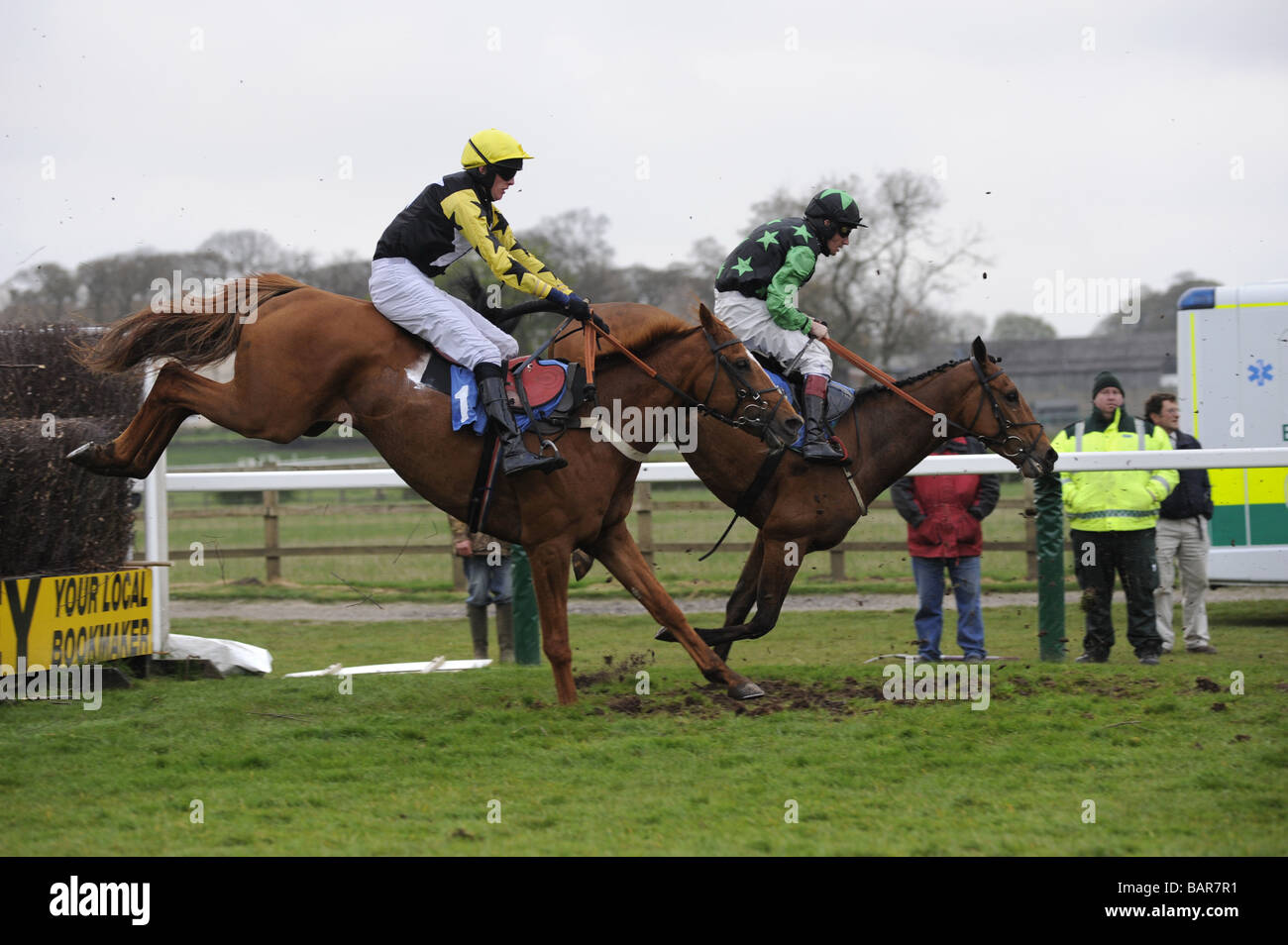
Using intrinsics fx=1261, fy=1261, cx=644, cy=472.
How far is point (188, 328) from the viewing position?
621 cm

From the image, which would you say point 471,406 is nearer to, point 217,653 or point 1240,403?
point 217,653

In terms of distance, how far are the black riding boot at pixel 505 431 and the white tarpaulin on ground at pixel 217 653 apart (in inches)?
109

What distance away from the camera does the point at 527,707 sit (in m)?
6.38

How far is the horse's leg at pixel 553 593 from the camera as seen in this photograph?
20.3ft

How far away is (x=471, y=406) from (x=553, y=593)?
101cm

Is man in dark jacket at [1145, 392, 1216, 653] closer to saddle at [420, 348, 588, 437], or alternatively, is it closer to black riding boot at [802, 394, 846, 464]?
black riding boot at [802, 394, 846, 464]

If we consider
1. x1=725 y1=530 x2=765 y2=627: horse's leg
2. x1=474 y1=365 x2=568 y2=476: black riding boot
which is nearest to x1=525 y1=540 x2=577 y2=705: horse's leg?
x1=474 y1=365 x2=568 y2=476: black riding boot

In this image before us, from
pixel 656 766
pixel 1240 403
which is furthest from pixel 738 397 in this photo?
pixel 1240 403

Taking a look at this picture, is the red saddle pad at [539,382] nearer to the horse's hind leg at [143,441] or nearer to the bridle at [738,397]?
the bridle at [738,397]

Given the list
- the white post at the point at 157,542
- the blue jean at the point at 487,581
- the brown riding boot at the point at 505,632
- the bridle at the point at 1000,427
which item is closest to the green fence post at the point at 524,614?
the brown riding boot at the point at 505,632

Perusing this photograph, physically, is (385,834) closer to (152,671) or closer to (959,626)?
(152,671)

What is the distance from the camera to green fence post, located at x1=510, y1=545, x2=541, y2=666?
312 inches
